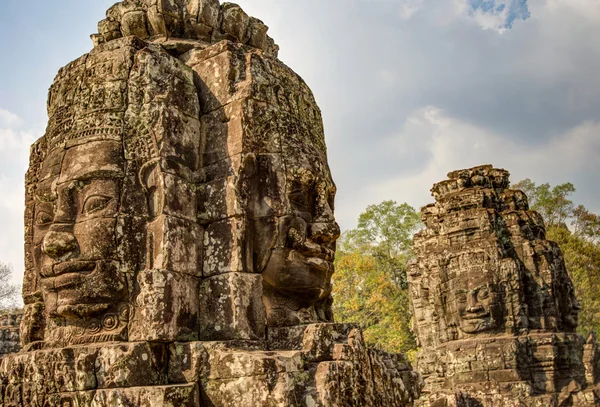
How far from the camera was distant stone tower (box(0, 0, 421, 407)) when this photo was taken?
4.06 meters

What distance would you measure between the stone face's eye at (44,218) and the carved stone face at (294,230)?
5.33 feet

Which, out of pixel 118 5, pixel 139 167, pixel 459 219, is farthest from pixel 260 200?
pixel 459 219

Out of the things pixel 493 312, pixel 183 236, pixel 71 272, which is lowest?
pixel 71 272

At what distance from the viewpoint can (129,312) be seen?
433 centimetres

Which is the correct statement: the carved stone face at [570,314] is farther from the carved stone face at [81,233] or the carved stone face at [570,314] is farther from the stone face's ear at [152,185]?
the carved stone face at [81,233]

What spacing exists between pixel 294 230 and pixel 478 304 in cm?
897

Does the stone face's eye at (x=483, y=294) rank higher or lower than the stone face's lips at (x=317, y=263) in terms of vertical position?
higher

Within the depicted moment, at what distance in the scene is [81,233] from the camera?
4.51 metres

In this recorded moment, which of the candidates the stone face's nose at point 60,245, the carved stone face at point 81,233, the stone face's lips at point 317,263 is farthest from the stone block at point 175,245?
the stone face's lips at point 317,263

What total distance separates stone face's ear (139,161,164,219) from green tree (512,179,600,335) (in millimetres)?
19475

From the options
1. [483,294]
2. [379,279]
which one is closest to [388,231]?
[379,279]

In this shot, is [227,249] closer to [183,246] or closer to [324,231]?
[183,246]

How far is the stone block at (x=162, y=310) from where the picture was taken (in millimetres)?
4168

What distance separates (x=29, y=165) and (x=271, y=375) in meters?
3.12
